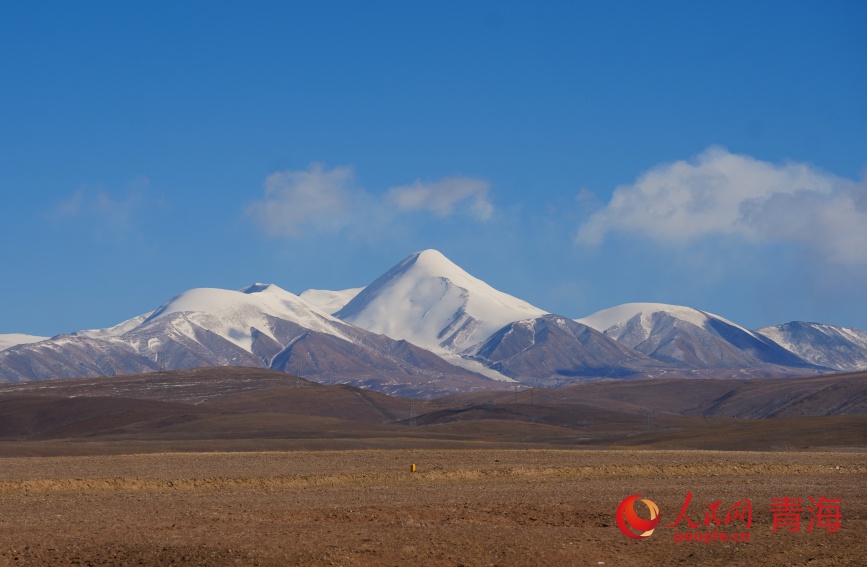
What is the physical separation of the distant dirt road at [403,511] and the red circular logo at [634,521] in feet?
1.19

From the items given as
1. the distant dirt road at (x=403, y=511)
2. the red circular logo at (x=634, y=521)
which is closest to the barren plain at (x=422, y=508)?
the distant dirt road at (x=403, y=511)

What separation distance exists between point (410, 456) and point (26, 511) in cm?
3042

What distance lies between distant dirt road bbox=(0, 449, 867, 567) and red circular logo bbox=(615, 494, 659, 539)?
0.36m

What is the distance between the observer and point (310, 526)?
28.4 meters

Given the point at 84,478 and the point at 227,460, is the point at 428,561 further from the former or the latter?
the point at 227,460

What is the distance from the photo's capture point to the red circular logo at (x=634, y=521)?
88.5 feet

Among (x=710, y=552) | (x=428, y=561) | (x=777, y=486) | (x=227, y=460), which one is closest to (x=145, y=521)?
(x=428, y=561)

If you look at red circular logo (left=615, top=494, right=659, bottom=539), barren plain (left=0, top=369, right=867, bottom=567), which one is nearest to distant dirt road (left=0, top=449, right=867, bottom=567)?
barren plain (left=0, top=369, right=867, bottom=567)

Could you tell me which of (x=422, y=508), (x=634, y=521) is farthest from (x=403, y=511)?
(x=634, y=521)

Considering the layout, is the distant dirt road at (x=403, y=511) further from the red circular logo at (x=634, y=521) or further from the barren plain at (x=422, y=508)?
the red circular logo at (x=634, y=521)

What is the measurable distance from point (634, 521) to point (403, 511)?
6.90 metres

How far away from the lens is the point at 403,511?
1244 inches

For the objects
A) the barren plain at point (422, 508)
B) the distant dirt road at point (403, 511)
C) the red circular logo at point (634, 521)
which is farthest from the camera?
the red circular logo at point (634, 521)

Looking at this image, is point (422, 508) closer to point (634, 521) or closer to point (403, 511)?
point (403, 511)
